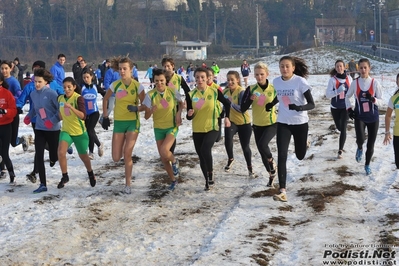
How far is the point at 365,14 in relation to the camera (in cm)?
9631

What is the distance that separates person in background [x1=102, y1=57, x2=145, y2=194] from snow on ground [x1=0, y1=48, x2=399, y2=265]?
0.49 m

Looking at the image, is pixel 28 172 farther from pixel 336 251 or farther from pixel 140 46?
pixel 140 46

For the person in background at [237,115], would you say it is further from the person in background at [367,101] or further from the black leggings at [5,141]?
the black leggings at [5,141]

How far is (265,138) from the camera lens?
29.5ft

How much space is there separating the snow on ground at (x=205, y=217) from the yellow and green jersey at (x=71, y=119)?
0.85 metres

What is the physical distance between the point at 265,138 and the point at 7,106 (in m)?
3.79

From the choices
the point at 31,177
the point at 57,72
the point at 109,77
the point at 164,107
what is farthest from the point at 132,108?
the point at 57,72

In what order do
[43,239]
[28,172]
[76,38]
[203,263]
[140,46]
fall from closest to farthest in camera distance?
[203,263], [43,239], [28,172], [140,46], [76,38]

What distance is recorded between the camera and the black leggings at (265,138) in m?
8.96

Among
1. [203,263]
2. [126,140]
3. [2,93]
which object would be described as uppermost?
[2,93]

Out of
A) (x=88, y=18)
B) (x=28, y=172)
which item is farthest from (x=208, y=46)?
(x=28, y=172)

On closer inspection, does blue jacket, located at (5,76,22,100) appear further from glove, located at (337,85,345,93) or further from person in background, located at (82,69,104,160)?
glove, located at (337,85,345,93)

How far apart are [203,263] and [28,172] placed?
5.53m

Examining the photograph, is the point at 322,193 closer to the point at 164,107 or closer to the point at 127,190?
the point at 164,107
